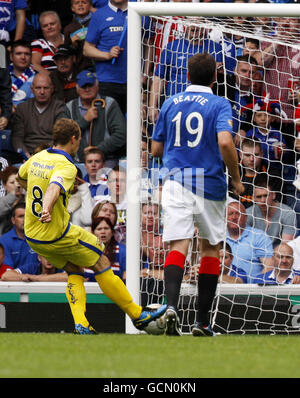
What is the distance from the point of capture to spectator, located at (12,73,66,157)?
737 cm

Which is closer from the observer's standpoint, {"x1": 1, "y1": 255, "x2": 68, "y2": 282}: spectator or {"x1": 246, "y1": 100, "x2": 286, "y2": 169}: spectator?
{"x1": 1, "y1": 255, "x2": 68, "y2": 282}: spectator

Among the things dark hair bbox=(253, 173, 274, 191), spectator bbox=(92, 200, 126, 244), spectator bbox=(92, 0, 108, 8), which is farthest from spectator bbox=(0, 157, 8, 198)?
dark hair bbox=(253, 173, 274, 191)

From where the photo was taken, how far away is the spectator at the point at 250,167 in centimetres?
692

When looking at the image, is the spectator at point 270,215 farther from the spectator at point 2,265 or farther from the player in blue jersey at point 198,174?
the spectator at point 2,265

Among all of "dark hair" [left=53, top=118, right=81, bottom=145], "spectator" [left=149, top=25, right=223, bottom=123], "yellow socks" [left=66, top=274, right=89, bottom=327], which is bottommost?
"yellow socks" [left=66, top=274, right=89, bottom=327]

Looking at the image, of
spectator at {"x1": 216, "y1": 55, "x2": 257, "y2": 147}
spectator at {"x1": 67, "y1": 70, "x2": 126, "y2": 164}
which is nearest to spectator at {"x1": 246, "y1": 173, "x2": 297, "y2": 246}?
spectator at {"x1": 216, "y1": 55, "x2": 257, "y2": 147}

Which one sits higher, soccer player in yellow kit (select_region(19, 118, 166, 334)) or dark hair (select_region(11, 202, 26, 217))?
soccer player in yellow kit (select_region(19, 118, 166, 334))

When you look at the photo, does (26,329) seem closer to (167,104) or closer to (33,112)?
(33,112)

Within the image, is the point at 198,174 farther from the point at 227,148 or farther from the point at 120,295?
the point at 120,295

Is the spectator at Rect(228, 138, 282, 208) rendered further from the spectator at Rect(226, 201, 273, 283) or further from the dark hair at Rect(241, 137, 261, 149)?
the spectator at Rect(226, 201, 273, 283)

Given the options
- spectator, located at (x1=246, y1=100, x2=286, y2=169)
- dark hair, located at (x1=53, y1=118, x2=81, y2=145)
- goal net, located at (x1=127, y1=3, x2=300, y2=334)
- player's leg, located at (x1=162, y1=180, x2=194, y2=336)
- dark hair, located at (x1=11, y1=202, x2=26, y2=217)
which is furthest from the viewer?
dark hair, located at (x1=11, y1=202, x2=26, y2=217)

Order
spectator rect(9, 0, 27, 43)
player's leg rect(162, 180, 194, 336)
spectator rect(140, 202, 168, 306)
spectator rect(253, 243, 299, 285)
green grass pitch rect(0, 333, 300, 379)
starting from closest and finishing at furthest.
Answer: green grass pitch rect(0, 333, 300, 379), player's leg rect(162, 180, 194, 336), spectator rect(140, 202, 168, 306), spectator rect(253, 243, 299, 285), spectator rect(9, 0, 27, 43)

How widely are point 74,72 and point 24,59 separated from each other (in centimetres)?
47
